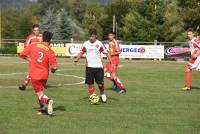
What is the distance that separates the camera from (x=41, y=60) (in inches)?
456

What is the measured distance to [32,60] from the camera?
1169cm

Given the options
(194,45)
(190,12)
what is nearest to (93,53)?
(194,45)

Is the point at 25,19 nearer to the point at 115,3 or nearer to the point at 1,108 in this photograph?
the point at 115,3

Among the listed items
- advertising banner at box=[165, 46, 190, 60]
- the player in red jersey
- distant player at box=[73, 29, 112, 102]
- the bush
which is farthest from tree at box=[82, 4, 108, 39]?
the player in red jersey

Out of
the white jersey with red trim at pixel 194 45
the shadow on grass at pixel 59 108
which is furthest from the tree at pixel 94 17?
the shadow on grass at pixel 59 108

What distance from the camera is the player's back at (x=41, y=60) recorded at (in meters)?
11.6

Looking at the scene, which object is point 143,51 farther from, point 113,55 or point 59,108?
point 59,108

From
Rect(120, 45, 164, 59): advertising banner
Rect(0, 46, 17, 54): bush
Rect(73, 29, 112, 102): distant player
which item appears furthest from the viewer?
Rect(0, 46, 17, 54): bush

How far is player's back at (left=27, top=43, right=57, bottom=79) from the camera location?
1160cm

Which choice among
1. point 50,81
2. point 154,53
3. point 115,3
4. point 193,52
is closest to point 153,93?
point 193,52

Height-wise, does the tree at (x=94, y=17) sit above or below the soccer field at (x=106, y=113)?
above

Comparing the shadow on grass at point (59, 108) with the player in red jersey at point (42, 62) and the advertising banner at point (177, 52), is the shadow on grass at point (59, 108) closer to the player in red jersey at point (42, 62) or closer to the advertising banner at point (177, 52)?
the player in red jersey at point (42, 62)

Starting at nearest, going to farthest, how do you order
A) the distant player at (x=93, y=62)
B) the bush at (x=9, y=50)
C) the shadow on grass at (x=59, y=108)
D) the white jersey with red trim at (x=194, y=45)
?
the shadow on grass at (x=59, y=108) → the distant player at (x=93, y=62) → the white jersey with red trim at (x=194, y=45) → the bush at (x=9, y=50)

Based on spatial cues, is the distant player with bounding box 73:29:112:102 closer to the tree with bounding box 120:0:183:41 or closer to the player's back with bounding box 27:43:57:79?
the player's back with bounding box 27:43:57:79
